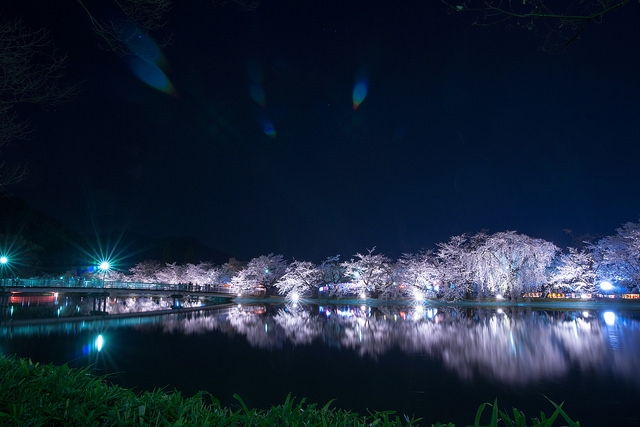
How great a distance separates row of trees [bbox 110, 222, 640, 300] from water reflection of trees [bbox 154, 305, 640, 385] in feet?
33.8

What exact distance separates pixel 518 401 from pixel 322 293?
132ft

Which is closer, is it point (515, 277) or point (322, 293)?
point (515, 277)

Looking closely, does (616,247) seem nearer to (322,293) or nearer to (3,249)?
(322,293)

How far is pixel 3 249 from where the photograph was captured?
33219 millimetres

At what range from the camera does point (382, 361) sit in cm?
1126

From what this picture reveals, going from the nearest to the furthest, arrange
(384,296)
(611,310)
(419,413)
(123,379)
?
(419,413), (123,379), (611,310), (384,296)

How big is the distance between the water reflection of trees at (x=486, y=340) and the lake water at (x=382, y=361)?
50 millimetres

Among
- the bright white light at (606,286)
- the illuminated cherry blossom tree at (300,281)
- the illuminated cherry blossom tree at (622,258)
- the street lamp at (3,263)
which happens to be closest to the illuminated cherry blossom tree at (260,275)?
the illuminated cherry blossom tree at (300,281)

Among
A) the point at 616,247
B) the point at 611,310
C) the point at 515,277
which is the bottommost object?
the point at 611,310

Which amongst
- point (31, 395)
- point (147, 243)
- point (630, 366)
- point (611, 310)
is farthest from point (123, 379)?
point (147, 243)

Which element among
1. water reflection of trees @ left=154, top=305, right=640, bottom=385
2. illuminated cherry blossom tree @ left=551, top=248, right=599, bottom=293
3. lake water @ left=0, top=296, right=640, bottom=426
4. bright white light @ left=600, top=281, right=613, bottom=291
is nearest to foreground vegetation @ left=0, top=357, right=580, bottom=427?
lake water @ left=0, top=296, right=640, bottom=426

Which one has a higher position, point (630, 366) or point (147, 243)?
point (147, 243)

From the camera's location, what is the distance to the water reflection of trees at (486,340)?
1038cm

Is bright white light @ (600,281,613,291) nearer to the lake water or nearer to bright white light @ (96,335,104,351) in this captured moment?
the lake water
